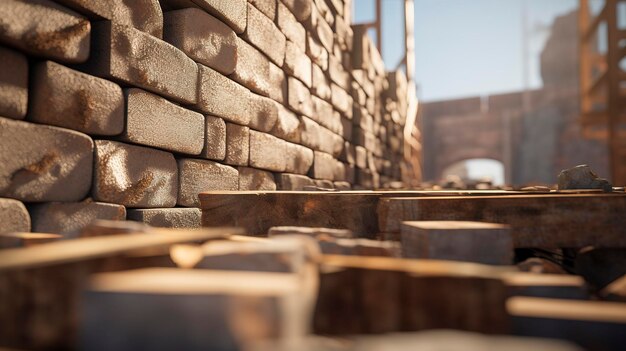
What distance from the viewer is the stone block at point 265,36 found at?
3.44 metres

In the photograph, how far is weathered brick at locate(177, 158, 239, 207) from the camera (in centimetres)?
265

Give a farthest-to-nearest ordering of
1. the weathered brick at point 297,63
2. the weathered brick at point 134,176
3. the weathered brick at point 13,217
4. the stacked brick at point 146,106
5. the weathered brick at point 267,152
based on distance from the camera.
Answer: the weathered brick at point 297,63 → the weathered brick at point 267,152 → the weathered brick at point 134,176 → the stacked brick at point 146,106 → the weathered brick at point 13,217

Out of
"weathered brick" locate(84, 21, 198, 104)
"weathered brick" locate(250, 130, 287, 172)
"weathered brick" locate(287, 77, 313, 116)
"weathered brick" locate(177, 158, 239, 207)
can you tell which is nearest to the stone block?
"weathered brick" locate(287, 77, 313, 116)

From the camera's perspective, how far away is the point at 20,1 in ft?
5.55

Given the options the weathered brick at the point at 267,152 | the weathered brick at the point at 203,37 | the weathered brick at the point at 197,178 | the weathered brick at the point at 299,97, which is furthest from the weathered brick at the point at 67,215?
the weathered brick at the point at 299,97

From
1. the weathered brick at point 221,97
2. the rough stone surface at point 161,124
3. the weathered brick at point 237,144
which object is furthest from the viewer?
the weathered brick at point 237,144

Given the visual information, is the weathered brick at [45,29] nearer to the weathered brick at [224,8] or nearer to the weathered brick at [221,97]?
the weathered brick at [224,8]

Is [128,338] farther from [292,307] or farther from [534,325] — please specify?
[534,325]

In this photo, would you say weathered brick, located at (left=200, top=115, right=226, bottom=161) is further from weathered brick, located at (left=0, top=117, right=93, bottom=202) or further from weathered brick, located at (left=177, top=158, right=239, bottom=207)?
weathered brick, located at (left=0, top=117, right=93, bottom=202)

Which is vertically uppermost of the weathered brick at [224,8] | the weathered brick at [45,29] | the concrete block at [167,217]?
the weathered brick at [224,8]

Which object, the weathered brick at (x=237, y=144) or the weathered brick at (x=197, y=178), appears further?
the weathered brick at (x=237, y=144)

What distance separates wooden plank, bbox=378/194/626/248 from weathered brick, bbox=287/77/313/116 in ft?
8.32

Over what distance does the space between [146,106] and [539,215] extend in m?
1.88

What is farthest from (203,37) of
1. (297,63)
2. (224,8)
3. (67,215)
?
(297,63)
